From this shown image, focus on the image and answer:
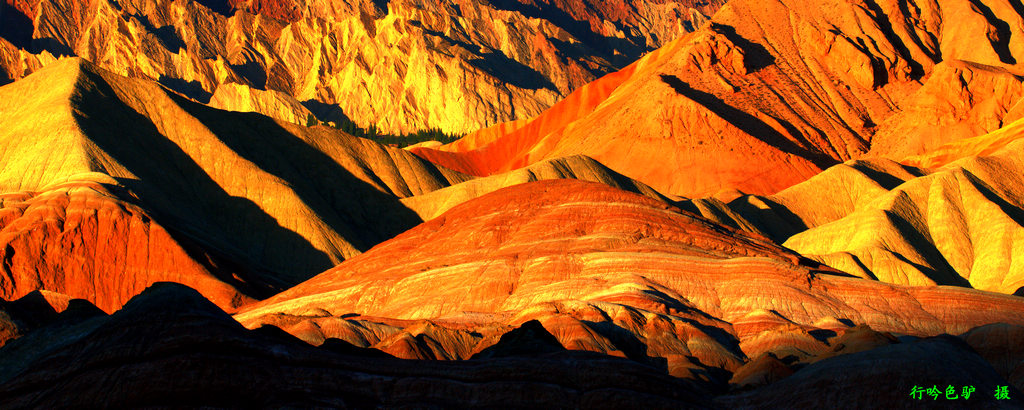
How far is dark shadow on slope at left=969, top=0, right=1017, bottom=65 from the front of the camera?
157875mm

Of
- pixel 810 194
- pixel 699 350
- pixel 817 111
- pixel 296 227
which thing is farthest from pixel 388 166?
pixel 699 350

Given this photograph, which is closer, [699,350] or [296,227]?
[699,350]

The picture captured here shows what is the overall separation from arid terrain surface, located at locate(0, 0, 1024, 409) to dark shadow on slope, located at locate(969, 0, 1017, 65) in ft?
2.26

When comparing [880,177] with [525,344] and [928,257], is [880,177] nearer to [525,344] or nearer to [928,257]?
[928,257]

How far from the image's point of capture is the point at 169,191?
90.8 meters

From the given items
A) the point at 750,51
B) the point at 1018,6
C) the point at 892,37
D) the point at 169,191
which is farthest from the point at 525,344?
the point at 1018,6

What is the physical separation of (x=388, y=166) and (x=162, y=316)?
9641 centimetres

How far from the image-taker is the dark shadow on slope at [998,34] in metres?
158

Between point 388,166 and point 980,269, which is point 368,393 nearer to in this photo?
point 980,269

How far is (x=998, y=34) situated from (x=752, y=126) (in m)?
56.6

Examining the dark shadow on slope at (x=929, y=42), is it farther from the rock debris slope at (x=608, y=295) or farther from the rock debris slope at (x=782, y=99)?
the rock debris slope at (x=608, y=295)

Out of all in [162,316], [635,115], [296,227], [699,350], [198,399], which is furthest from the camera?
[635,115]

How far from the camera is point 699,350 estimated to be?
→ 4191cm

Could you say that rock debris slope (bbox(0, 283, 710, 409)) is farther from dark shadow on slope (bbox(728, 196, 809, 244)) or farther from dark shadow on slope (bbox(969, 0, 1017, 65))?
dark shadow on slope (bbox(969, 0, 1017, 65))
